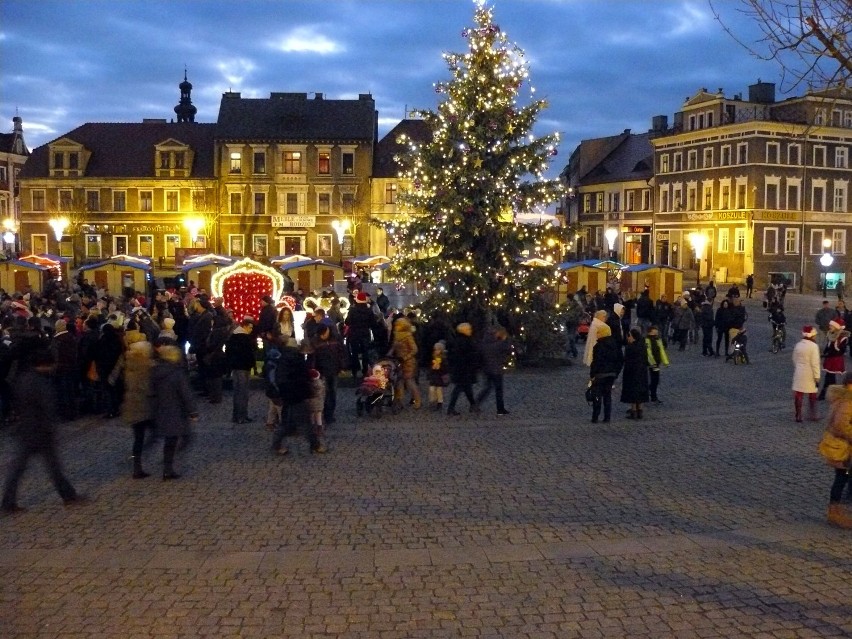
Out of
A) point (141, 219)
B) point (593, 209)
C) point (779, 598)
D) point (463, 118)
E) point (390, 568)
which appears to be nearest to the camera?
point (779, 598)

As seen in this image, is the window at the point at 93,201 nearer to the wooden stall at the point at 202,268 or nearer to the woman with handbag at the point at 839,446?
the wooden stall at the point at 202,268

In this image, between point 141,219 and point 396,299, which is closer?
point 396,299

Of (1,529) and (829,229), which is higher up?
(829,229)

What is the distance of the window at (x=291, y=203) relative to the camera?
61.8 m

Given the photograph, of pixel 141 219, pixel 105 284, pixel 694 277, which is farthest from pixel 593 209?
pixel 105 284

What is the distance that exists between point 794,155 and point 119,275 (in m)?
40.6

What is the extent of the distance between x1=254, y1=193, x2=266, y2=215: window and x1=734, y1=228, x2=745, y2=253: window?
30.7 metres

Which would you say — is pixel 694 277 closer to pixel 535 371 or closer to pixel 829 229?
pixel 829 229

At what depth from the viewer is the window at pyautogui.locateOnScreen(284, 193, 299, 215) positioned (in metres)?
61.8

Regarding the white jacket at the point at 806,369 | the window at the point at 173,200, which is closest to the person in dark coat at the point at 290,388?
the white jacket at the point at 806,369

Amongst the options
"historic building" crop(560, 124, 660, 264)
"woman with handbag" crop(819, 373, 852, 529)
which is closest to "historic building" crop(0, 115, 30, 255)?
"historic building" crop(560, 124, 660, 264)

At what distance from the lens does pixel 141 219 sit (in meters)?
62.6

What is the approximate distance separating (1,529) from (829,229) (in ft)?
189

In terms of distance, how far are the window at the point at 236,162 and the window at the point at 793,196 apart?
35446 mm
